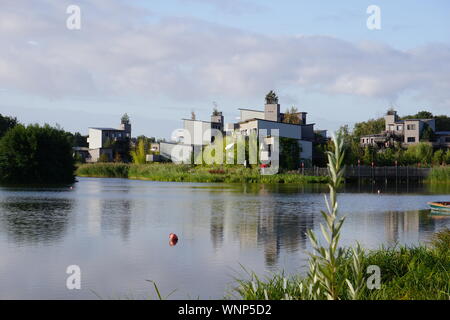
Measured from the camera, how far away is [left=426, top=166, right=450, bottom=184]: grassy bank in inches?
2456

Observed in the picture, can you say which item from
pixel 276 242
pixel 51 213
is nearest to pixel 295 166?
pixel 51 213

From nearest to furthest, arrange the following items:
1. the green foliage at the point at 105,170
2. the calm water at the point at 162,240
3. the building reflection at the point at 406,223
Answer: the calm water at the point at 162,240 → the building reflection at the point at 406,223 → the green foliage at the point at 105,170

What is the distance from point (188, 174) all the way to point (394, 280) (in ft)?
191

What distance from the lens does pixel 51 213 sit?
83.1ft

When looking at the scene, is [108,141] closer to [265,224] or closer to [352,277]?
[265,224]

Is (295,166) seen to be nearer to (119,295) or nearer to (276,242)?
(276,242)

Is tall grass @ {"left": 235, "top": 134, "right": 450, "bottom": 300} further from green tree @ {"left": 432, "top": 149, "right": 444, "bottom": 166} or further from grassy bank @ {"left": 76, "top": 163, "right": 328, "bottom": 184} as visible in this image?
green tree @ {"left": 432, "top": 149, "right": 444, "bottom": 166}

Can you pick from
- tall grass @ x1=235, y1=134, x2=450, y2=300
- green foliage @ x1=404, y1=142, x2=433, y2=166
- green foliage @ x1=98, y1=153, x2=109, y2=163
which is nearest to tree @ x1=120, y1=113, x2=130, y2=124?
green foliage @ x1=98, y1=153, x2=109, y2=163

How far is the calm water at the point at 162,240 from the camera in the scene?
37.1 feet

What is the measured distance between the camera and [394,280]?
923 centimetres

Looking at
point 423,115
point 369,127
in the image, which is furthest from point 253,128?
point 423,115

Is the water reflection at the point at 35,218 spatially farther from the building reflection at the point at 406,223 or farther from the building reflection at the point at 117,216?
the building reflection at the point at 406,223

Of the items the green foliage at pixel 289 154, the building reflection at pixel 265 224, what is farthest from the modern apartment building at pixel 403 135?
the building reflection at pixel 265 224

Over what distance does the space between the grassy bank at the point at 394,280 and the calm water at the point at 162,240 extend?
6.64ft
